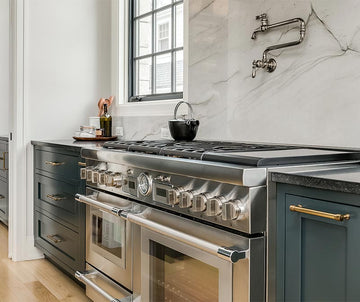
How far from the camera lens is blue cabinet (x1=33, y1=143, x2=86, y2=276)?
2678 millimetres

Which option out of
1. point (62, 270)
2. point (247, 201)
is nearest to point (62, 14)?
point (62, 270)

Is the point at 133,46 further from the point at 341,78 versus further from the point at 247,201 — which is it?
the point at 247,201

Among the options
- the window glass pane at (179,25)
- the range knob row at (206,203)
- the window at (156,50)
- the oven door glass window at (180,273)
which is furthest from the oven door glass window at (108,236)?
the window glass pane at (179,25)

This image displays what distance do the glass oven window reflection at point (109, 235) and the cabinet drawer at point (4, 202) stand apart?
6.61ft

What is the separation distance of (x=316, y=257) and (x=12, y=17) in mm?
3041

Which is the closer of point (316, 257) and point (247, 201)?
point (316, 257)

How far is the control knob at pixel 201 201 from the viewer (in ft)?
4.84

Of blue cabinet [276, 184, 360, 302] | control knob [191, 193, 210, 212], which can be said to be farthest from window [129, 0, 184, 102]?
blue cabinet [276, 184, 360, 302]

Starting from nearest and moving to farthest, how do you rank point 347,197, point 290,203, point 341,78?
1. point 347,197
2. point 290,203
3. point 341,78

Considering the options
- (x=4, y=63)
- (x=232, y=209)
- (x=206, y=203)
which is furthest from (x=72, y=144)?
(x=4, y=63)

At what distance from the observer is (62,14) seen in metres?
3.59

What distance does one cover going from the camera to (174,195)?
162 cm

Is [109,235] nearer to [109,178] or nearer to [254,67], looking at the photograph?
[109,178]

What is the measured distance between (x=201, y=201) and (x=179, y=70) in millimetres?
1903
